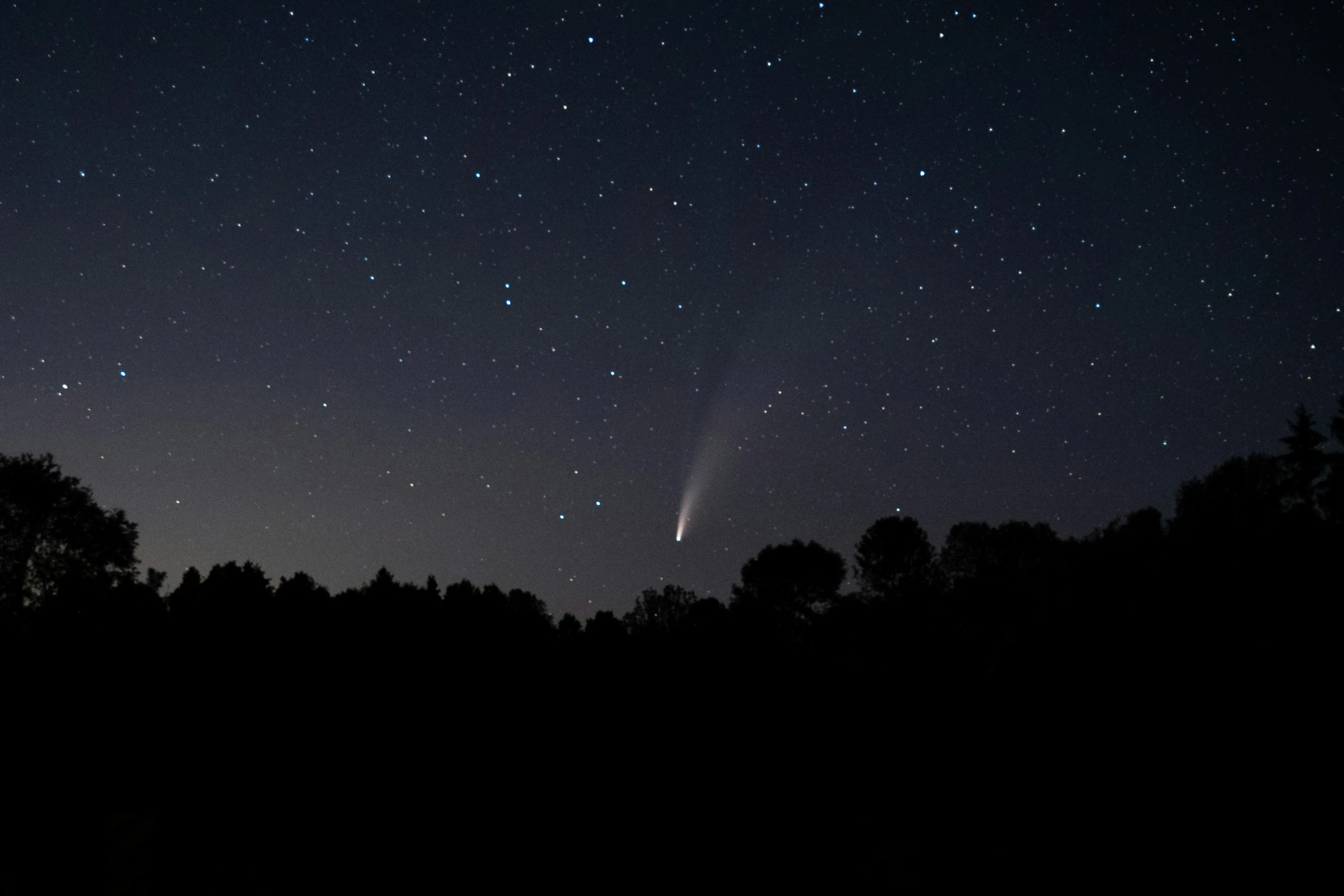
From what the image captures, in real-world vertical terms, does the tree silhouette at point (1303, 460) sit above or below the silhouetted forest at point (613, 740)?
above

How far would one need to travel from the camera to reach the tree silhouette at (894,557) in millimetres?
56562

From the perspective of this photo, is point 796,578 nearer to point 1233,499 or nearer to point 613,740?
point 1233,499

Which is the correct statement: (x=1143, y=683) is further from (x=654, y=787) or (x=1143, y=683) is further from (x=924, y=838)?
(x=654, y=787)

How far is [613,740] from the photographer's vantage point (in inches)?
571

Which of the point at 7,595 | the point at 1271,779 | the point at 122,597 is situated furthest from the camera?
the point at 7,595

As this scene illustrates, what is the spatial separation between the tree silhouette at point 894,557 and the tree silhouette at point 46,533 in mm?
44719

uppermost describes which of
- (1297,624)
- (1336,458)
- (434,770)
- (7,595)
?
(1336,458)

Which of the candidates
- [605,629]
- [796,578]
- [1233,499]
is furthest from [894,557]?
[605,629]

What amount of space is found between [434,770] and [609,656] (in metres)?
4.62

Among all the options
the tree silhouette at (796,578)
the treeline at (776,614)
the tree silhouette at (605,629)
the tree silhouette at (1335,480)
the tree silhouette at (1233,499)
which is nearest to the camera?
the treeline at (776,614)

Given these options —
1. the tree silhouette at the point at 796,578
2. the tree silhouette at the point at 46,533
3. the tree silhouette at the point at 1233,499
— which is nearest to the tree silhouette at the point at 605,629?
the tree silhouette at the point at 1233,499

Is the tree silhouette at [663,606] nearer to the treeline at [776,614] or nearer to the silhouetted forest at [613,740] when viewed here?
the treeline at [776,614]

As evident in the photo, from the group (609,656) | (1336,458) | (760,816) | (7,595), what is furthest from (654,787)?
(1336,458)

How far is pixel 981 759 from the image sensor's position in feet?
46.4
